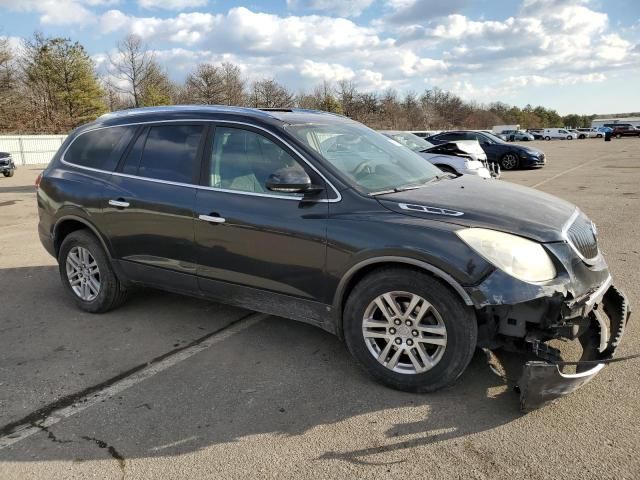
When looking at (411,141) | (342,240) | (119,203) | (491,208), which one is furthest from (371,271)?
(411,141)

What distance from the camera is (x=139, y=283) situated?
14.9 ft

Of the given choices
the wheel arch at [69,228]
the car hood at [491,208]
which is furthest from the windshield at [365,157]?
the wheel arch at [69,228]

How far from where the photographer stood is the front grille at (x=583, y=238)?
10.5 ft

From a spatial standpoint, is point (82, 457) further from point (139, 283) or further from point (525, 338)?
point (525, 338)

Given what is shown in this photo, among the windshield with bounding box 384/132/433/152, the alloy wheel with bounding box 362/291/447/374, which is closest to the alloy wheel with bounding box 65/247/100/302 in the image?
the alloy wheel with bounding box 362/291/447/374

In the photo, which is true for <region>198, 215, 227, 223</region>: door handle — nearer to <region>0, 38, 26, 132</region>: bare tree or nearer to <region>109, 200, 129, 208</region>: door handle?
<region>109, 200, 129, 208</region>: door handle

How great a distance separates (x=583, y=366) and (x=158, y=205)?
3.27 meters

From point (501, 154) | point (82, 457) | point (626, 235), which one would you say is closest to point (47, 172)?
point (82, 457)

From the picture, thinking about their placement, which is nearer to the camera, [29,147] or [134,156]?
[134,156]

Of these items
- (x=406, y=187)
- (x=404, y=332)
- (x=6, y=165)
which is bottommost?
(x=6, y=165)

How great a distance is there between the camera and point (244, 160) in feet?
12.8

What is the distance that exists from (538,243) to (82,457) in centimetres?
285

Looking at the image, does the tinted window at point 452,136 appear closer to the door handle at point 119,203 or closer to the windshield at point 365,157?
the windshield at point 365,157

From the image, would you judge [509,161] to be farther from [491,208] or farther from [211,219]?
[211,219]
